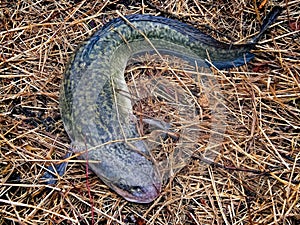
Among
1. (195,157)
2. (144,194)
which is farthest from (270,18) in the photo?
(144,194)

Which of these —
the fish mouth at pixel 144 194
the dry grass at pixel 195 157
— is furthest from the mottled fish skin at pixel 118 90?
the dry grass at pixel 195 157

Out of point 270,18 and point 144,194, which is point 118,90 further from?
point 270,18

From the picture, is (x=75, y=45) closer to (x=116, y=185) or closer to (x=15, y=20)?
(x=15, y=20)

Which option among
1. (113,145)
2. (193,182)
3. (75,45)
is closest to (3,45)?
(75,45)

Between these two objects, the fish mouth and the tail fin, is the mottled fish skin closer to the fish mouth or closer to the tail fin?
the fish mouth

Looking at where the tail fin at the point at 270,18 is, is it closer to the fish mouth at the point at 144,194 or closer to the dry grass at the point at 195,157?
the dry grass at the point at 195,157

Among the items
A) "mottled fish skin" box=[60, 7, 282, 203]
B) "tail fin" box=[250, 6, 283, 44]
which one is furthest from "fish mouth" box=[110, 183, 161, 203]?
"tail fin" box=[250, 6, 283, 44]
